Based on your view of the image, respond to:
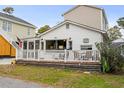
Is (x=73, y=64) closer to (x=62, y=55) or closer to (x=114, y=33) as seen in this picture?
(x=62, y=55)

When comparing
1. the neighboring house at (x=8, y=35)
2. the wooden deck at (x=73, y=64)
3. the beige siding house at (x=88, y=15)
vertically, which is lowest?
the wooden deck at (x=73, y=64)

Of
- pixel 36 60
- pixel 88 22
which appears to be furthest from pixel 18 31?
pixel 36 60

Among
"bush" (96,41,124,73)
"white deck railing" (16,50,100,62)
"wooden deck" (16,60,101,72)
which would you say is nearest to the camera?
"bush" (96,41,124,73)

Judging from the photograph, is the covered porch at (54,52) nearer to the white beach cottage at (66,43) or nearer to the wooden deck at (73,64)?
the white beach cottage at (66,43)

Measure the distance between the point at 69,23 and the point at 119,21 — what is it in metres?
30.0

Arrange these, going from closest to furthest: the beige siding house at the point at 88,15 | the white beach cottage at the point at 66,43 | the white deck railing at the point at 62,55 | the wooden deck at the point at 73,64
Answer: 1. the wooden deck at the point at 73,64
2. the white deck railing at the point at 62,55
3. the white beach cottage at the point at 66,43
4. the beige siding house at the point at 88,15

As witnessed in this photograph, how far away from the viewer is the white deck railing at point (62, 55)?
1856 cm

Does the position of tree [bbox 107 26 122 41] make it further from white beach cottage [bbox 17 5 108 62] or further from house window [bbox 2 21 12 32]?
white beach cottage [bbox 17 5 108 62]

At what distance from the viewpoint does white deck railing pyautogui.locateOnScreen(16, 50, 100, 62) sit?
18562 millimetres

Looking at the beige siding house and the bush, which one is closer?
the bush

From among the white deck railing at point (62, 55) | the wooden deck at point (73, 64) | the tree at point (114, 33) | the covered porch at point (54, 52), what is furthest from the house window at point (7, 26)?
the tree at point (114, 33)

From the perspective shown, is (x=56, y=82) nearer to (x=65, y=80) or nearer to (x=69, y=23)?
(x=65, y=80)

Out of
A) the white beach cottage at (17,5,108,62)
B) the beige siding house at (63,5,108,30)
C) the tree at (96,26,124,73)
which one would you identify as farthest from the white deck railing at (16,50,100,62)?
the beige siding house at (63,5,108,30)

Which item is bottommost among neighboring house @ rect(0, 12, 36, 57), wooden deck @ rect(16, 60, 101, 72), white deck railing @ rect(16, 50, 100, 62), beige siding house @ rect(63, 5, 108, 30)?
wooden deck @ rect(16, 60, 101, 72)
